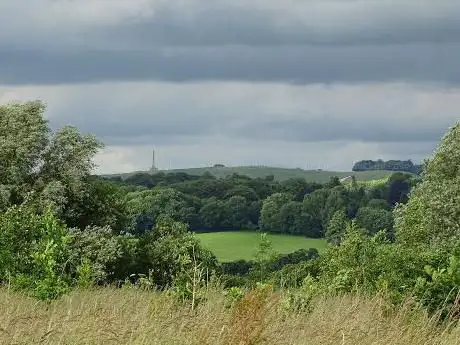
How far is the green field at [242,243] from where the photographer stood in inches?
4940

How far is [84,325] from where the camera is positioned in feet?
38.1

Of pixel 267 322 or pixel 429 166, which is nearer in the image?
pixel 267 322

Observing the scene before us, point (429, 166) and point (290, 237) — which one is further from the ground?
point (429, 166)

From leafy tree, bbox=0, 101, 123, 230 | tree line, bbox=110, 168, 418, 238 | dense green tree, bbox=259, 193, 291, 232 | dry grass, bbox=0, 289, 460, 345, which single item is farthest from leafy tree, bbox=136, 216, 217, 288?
dense green tree, bbox=259, 193, 291, 232

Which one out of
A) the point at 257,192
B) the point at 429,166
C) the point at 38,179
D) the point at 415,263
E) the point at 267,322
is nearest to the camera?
the point at 267,322

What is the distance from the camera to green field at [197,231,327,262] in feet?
412

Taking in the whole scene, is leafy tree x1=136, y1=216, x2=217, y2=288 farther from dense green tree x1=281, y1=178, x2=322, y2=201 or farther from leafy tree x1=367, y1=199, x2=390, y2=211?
dense green tree x1=281, y1=178, x2=322, y2=201

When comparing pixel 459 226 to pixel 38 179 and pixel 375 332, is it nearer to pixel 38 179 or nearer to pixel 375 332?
pixel 38 179

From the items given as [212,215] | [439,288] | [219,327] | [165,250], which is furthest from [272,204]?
[219,327]

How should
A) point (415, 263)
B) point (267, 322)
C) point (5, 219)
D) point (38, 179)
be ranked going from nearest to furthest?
point (267, 322) → point (415, 263) → point (5, 219) → point (38, 179)

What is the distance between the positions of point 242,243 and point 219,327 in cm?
12520

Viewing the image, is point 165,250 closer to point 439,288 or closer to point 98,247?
point 98,247

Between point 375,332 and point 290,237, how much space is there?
455ft

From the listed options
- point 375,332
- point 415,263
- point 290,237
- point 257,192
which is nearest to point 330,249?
point 415,263
